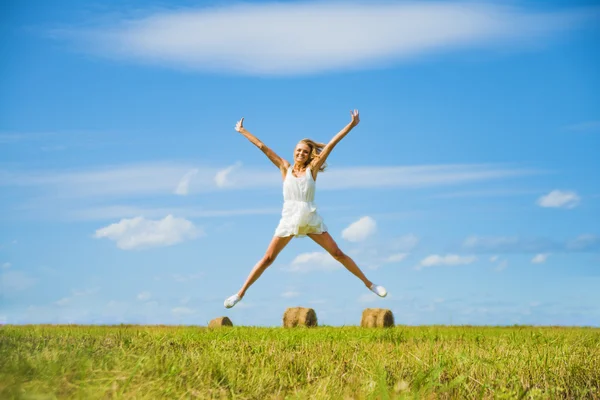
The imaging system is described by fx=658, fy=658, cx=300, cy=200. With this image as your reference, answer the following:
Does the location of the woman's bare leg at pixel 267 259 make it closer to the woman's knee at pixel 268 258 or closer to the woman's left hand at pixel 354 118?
the woman's knee at pixel 268 258

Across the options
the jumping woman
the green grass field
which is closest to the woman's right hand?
the jumping woman

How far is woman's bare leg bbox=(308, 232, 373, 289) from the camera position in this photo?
10.2 metres

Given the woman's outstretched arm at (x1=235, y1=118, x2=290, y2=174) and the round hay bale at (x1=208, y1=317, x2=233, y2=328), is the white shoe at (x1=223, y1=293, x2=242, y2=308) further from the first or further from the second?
the round hay bale at (x1=208, y1=317, x2=233, y2=328)

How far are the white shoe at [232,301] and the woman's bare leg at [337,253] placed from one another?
158cm

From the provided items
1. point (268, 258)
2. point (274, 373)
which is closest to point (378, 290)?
point (268, 258)

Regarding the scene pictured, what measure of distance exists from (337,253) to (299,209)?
1017 millimetres

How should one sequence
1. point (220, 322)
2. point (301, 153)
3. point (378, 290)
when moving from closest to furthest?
point (301, 153) → point (378, 290) → point (220, 322)

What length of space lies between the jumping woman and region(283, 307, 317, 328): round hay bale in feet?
16.8

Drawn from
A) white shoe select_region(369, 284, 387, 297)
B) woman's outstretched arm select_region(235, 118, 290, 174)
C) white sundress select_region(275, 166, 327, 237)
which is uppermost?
woman's outstretched arm select_region(235, 118, 290, 174)

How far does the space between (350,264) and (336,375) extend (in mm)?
5438

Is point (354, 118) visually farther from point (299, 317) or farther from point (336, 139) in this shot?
point (299, 317)

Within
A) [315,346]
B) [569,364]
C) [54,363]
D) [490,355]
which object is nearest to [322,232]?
[315,346]

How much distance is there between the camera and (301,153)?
406 inches

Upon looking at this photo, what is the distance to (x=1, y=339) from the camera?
201 inches
